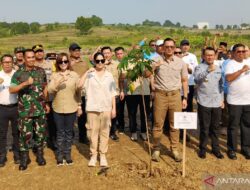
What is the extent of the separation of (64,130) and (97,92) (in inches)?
39.8

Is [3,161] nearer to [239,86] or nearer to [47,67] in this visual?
[47,67]

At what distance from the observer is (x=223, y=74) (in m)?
6.29

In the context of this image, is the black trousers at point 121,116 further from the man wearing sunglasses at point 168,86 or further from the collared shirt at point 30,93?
the collared shirt at point 30,93

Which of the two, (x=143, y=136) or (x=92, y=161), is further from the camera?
(x=143, y=136)

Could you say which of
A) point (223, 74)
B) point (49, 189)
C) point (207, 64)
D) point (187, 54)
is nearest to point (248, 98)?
point (223, 74)

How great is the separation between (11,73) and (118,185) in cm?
291

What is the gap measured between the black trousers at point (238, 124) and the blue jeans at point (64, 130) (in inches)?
124

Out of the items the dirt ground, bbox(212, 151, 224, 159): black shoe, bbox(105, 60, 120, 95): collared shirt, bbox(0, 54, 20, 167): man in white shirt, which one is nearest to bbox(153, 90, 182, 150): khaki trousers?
the dirt ground

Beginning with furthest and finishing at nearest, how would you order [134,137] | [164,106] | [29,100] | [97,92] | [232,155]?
[134,137] < [232,155] < [164,106] < [97,92] < [29,100]

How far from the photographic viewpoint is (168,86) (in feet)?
19.4

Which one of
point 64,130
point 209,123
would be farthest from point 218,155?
point 64,130

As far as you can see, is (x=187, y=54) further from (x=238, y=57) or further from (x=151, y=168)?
(x=151, y=168)

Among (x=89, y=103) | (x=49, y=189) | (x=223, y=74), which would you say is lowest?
(x=49, y=189)

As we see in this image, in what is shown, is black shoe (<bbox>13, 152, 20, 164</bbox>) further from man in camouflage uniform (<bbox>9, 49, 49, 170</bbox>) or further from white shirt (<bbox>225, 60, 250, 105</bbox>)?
white shirt (<bbox>225, 60, 250, 105</bbox>)
